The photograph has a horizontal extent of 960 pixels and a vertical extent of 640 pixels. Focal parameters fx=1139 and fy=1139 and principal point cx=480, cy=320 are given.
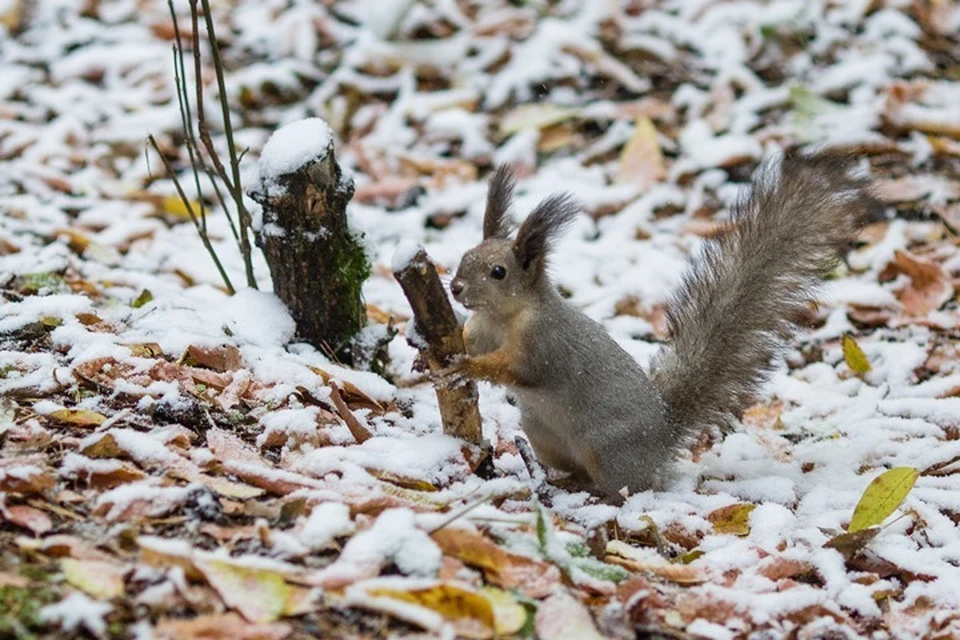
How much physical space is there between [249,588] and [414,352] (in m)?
1.76

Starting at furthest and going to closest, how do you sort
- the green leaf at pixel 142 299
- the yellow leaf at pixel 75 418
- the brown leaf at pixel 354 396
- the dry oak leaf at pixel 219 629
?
1. the green leaf at pixel 142 299
2. the brown leaf at pixel 354 396
3. the yellow leaf at pixel 75 418
4. the dry oak leaf at pixel 219 629

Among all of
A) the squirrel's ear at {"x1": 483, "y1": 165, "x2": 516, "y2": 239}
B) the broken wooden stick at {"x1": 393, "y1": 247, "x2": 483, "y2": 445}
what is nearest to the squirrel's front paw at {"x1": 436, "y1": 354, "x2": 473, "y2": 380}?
the broken wooden stick at {"x1": 393, "y1": 247, "x2": 483, "y2": 445}

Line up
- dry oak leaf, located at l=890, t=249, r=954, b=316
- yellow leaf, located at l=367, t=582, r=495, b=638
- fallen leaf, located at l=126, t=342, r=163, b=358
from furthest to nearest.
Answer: dry oak leaf, located at l=890, t=249, r=954, b=316
fallen leaf, located at l=126, t=342, r=163, b=358
yellow leaf, located at l=367, t=582, r=495, b=638

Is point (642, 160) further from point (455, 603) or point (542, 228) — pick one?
point (455, 603)

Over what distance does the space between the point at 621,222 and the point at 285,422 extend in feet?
8.06

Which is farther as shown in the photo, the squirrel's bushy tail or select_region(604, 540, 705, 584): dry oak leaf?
the squirrel's bushy tail

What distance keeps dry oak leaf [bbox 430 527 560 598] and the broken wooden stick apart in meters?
0.64

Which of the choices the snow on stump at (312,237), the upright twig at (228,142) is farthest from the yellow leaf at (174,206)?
the snow on stump at (312,237)

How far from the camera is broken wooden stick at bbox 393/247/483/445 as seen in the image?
2465 mm

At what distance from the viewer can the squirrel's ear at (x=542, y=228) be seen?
2.65 meters

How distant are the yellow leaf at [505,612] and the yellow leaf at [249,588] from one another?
329 millimetres

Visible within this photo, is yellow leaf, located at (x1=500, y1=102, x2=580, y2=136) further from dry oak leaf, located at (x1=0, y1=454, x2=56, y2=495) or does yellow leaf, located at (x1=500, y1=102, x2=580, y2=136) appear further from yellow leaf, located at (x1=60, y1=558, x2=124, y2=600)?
yellow leaf, located at (x1=60, y1=558, x2=124, y2=600)

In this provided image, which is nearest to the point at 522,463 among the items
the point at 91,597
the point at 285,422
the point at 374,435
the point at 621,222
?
the point at 374,435

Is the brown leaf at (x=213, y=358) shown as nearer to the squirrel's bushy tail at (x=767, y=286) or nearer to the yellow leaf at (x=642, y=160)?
the squirrel's bushy tail at (x=767, y=286)
